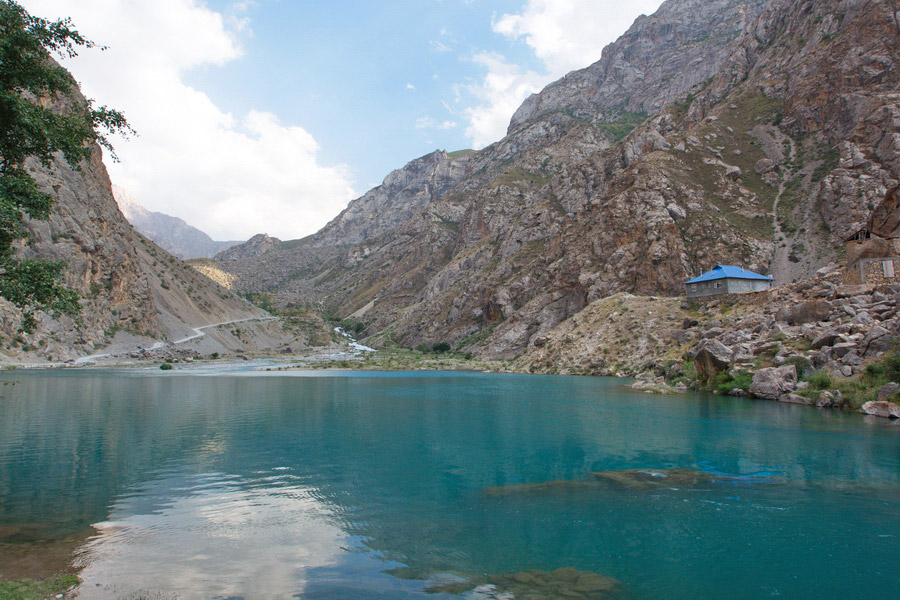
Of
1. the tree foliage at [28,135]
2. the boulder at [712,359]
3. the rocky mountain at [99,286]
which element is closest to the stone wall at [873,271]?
the boulder at [712,359]

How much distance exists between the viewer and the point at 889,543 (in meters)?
9.88

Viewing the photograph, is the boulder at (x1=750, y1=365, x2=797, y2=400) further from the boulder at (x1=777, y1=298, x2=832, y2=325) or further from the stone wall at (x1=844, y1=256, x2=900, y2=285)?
the stone wall at (x1=844, y1=256, x2=900, y2=285)

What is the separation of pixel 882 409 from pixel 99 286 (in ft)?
310

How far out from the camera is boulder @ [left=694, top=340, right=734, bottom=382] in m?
35.7

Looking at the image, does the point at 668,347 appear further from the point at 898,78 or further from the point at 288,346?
the point at 288,346

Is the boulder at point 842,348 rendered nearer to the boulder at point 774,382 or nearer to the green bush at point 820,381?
the green bush at point 820,381

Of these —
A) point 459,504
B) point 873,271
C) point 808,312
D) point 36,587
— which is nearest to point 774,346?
point 808,312

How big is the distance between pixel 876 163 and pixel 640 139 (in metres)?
46.6

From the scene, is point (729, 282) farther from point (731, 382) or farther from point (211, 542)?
point (211, 542)

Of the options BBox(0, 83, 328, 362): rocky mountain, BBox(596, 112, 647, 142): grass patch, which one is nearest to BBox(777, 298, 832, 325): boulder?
BBox(0, 83, 328, 362): rocky mountain

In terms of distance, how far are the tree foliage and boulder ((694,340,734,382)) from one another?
36.9 m

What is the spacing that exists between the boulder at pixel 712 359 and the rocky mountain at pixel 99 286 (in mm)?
64609

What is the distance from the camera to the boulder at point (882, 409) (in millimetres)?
22725

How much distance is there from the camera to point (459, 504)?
12781 millimetres
